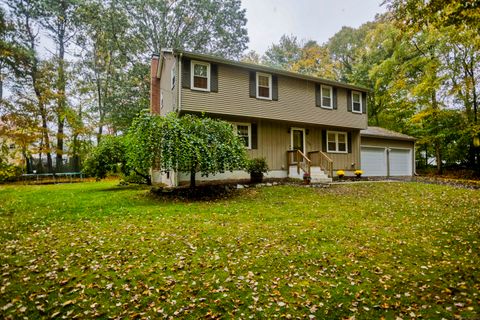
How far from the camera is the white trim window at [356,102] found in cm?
1719

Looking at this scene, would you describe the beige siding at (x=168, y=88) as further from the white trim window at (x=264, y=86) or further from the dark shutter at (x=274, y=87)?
the dark shutter at (x=274, y=87)

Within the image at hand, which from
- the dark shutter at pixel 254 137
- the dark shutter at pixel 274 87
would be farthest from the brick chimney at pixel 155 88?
the dark shutter at pixel 274 87

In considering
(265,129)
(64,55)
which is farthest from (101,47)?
(265,129)

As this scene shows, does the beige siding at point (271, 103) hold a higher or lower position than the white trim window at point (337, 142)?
higher

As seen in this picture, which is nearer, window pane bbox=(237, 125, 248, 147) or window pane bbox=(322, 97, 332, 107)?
window pane bbox=(237, 125, 248, 147)

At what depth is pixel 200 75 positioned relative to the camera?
12445 millimetres

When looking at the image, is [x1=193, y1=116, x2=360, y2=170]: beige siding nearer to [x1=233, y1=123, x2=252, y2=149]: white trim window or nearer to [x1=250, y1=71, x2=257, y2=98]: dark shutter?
[x1=233, y1=123, x2=252, y2=149]: white trim window

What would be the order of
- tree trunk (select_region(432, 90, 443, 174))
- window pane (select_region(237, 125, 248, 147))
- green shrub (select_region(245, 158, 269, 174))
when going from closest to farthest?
green shrub (select_region(245, 158, 269, 174))
window pane (select_region(237, 125, 248, 147))
tree trunk (select_region(432, 90, 443, 174))

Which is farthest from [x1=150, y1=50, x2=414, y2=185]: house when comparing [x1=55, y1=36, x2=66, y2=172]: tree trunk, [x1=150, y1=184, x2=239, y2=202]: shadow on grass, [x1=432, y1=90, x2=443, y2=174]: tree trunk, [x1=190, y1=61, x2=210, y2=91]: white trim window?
[x1=55, y1=36, x2=66, y2=172]: tree trunk

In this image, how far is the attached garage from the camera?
60.7 ft

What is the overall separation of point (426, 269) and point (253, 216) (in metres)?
4.13

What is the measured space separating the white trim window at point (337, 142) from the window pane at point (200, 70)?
878 cm

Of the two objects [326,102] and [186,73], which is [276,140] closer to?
[326,102]

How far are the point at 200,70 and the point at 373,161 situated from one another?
13668 millimetres
